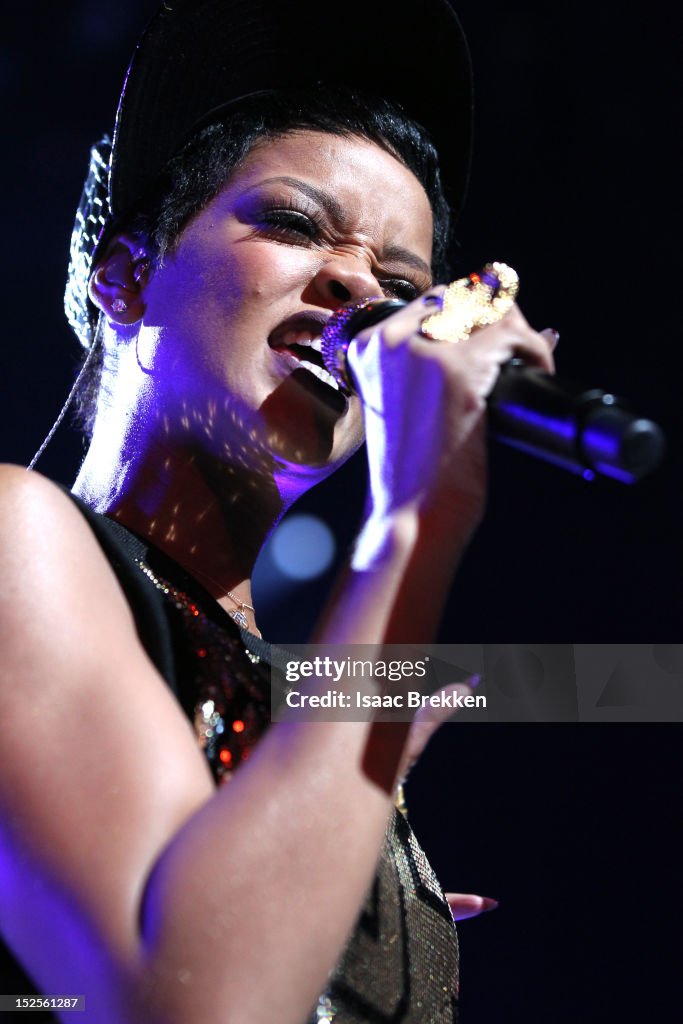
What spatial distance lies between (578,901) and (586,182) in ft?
5.23

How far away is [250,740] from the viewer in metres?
0.92

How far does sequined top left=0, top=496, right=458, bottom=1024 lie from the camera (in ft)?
2.93

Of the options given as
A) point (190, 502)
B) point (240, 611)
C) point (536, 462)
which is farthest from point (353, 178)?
point (536, 462)

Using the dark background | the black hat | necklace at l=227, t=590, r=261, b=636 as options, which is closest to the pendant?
necklace at l=227, t=590, r=261, b=636

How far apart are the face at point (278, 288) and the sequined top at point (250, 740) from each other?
221 mm

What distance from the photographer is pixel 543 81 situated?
7.24ft

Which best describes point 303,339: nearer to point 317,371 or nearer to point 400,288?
point 317,371

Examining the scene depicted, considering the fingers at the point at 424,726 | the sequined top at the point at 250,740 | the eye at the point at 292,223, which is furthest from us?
the eye at the point at 292,223

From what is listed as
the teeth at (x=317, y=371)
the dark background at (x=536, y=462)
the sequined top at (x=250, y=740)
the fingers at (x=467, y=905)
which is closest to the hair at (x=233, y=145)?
the teeth at (x=317, y=371)

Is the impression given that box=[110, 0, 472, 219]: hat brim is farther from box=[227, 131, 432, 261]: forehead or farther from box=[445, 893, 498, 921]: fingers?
box=[445, 893, 498, 921]: fingers

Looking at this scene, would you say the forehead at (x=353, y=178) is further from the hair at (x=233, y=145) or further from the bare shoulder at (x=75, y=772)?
the bare shoulder at (x=75, y=772)

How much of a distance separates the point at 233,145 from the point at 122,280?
25cm

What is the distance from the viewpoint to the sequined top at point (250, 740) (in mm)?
893

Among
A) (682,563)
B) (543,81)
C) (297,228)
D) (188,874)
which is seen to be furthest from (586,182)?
(188,874)
